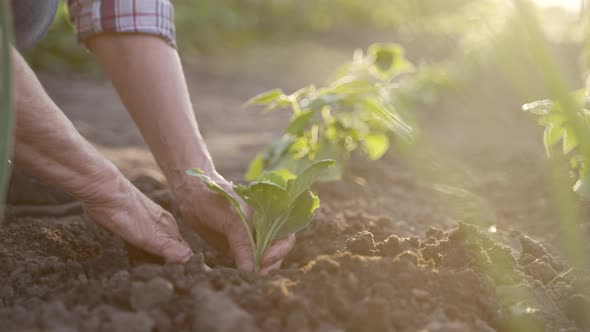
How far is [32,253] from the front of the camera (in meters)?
1.48

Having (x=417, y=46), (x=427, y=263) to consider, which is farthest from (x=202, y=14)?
(x=427, y=263)

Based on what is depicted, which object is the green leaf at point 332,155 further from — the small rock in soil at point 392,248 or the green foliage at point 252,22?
the green foliage at point 252,22

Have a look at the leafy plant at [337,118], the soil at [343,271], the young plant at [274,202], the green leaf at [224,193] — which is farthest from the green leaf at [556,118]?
the green leaf at [224,193]

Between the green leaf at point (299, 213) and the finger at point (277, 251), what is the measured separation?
0.12 ft

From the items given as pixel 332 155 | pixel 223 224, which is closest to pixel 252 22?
pixel 332 155

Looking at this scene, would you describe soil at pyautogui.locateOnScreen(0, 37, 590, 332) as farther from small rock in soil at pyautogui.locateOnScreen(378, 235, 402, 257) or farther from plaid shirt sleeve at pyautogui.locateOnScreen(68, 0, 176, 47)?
plaid shirt sleeve at pyautogui.locateOnScreen(68, 0, 176, 47)

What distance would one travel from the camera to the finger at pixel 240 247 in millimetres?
1453

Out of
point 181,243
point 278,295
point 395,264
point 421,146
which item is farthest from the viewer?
point 421,146

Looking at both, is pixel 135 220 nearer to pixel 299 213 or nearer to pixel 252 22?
pixel 299 213

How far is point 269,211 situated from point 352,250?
0.22 metres

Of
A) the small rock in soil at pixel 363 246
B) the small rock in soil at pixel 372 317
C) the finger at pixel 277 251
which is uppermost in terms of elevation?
the small rock in soil at pixel 363 246

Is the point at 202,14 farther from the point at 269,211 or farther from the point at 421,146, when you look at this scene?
the point at 269,211

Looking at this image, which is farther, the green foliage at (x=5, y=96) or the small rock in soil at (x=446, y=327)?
the small rock in soil at (x=446, y=327)

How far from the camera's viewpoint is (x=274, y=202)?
4.55ft
